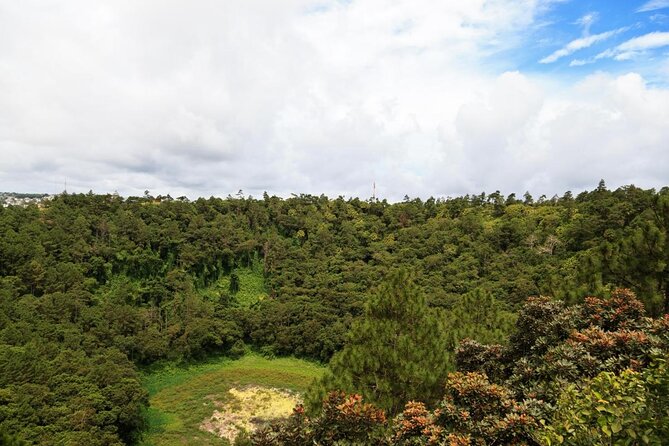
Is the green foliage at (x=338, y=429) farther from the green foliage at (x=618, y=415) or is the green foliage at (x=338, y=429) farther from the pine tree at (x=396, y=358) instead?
the pine tree at (x=396, y=358)

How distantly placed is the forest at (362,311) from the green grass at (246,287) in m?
0.24

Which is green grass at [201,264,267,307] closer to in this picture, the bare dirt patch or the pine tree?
the bare dirt patch

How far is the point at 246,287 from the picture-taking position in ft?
166

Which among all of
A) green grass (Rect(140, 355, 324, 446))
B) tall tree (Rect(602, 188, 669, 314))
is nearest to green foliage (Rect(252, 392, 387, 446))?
tall tree (Rect(602, 188, 669, 314))

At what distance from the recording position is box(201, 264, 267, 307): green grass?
48531 mm

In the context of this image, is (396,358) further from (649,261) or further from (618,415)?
(649,261)

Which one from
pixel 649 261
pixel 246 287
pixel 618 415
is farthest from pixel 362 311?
pixel 618 415

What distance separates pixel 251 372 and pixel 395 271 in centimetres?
2969

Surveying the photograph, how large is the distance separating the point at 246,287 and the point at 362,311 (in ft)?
54.2

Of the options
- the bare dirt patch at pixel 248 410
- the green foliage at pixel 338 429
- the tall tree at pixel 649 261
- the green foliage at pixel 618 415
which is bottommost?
the bare dirt patch at pixel 248 410

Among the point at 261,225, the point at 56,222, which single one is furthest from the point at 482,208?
the point at 56,222

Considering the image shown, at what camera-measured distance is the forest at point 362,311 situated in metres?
5.48

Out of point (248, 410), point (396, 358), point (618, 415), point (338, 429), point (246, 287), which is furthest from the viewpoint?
point (246, 287)

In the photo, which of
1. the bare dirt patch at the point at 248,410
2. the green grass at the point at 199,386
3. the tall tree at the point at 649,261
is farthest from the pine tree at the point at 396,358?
the green grass at the point at 199,386
